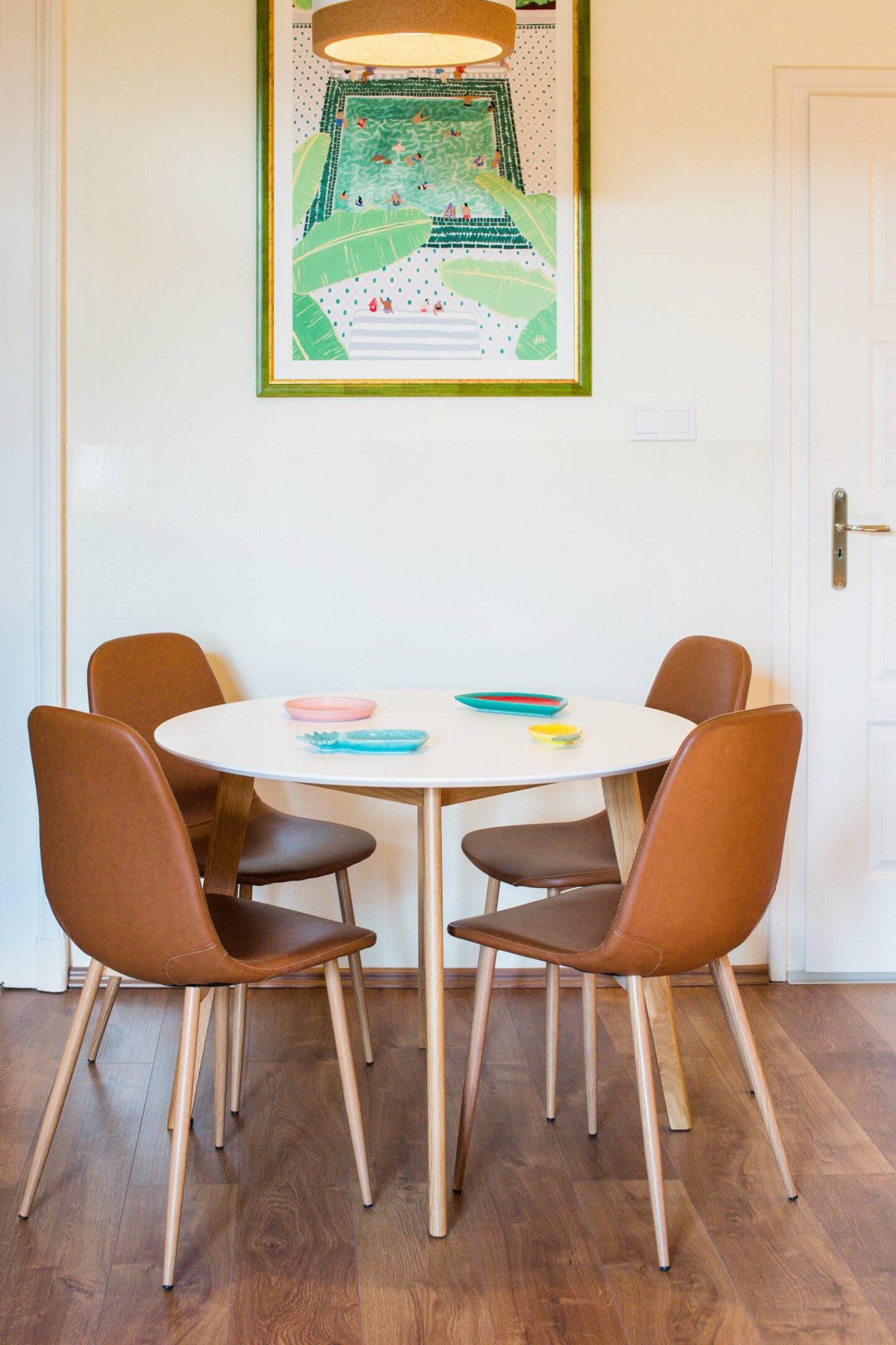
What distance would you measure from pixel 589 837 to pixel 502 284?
1.32 metres

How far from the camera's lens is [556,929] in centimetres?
194

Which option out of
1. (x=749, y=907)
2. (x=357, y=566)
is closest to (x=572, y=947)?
(x=749, y=907)

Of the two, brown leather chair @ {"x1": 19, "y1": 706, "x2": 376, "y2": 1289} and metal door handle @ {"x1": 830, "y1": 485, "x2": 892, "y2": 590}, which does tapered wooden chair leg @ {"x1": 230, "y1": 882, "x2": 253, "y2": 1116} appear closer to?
brown leather chair @ {"x1": 19, "y1": 706, "x2": 376, "y2": 1289}

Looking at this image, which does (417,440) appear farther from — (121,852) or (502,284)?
(121,852)

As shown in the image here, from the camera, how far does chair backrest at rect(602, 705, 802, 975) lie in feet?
5.59

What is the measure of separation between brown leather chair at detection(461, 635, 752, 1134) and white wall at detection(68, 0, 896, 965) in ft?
1.30

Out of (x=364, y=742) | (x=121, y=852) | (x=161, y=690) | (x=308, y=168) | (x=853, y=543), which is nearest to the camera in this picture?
(x=121, y=852)

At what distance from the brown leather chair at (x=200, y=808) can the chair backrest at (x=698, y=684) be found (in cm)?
65

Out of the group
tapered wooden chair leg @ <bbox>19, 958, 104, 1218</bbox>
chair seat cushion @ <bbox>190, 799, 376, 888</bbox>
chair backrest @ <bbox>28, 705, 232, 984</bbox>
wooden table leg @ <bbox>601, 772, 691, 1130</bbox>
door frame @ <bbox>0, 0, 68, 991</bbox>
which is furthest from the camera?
door frame @ <bbox>0, 0, 68, 991</bbox>

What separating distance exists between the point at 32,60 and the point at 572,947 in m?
2.33

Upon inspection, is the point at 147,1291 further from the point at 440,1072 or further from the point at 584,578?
the point at 584,578

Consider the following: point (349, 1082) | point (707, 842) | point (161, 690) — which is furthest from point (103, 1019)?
point (707, 842)

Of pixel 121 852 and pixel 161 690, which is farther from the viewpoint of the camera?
pixel 161 690

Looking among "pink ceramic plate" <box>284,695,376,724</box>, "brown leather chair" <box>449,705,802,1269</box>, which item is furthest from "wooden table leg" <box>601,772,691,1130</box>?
"pink ceramic plate" <box>284,695,376,724</box>
